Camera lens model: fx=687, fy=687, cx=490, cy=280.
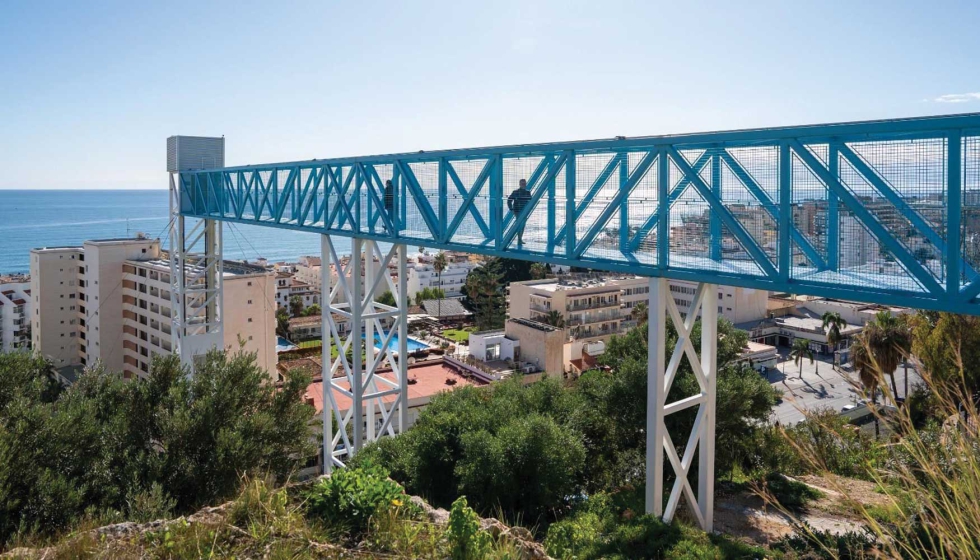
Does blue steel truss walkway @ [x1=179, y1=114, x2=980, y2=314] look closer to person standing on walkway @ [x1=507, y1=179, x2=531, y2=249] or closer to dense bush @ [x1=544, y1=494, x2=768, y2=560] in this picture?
person standing on walkway @ [x1=507, y1=179, x2=531, y2=249]

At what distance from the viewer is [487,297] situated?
2542 inches

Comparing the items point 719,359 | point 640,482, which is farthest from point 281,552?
point 719,359

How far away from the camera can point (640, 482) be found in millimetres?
A: 13125

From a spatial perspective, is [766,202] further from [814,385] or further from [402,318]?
[814,385]

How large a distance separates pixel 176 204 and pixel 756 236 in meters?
17.5

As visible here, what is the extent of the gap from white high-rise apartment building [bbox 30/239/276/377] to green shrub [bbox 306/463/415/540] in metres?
32.0

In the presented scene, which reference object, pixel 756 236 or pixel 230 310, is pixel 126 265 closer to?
pixel 230 310

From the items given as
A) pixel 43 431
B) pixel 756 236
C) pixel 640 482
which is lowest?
pixel 640 482

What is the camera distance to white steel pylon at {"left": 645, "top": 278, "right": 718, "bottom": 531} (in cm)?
804

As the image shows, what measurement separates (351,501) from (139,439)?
259 inches

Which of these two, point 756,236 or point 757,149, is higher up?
point 757,149

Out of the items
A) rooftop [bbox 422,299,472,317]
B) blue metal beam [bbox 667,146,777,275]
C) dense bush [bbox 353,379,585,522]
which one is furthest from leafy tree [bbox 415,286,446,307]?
blue metal beam [bbox 667,146,777,275]

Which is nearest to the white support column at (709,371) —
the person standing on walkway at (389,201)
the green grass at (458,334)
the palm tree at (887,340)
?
the person standing on walkway at (389,201)

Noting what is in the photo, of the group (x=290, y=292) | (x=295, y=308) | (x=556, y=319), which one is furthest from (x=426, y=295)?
(x=556, y=319)
